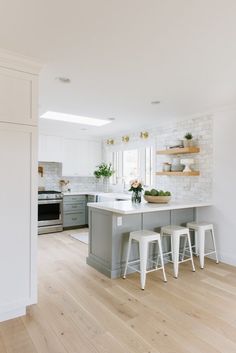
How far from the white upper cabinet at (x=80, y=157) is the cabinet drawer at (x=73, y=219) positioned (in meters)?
1.06

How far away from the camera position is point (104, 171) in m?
6.61

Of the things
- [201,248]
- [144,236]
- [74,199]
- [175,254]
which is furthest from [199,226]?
[74,199]

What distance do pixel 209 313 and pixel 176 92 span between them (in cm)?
262

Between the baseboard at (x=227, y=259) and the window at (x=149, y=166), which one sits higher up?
the window at (x=149, y=166)

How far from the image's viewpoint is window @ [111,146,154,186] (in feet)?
18.1

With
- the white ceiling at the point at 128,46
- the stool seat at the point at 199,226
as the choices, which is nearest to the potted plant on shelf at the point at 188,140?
the white ceiling at the point at 128,46

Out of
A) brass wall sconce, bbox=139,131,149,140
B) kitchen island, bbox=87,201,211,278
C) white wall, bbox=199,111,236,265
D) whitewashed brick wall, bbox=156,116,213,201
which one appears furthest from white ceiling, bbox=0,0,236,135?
brass wall sconce, bbox=139,131,149,140

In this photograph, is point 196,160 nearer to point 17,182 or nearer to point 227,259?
point 227,259

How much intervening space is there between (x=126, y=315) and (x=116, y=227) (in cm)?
116

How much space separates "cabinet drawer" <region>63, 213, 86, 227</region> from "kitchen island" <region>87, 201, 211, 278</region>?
7.89ft

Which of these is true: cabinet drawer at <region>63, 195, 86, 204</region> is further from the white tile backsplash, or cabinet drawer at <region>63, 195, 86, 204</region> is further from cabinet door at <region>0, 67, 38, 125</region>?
cabinet door at <region>0, 67, 38, 125</region>

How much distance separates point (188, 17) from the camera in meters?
1.71

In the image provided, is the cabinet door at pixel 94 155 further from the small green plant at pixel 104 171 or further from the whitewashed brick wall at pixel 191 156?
the whitewashed brick wall at pixel 191 156

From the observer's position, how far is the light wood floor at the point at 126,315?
6.55 feet
